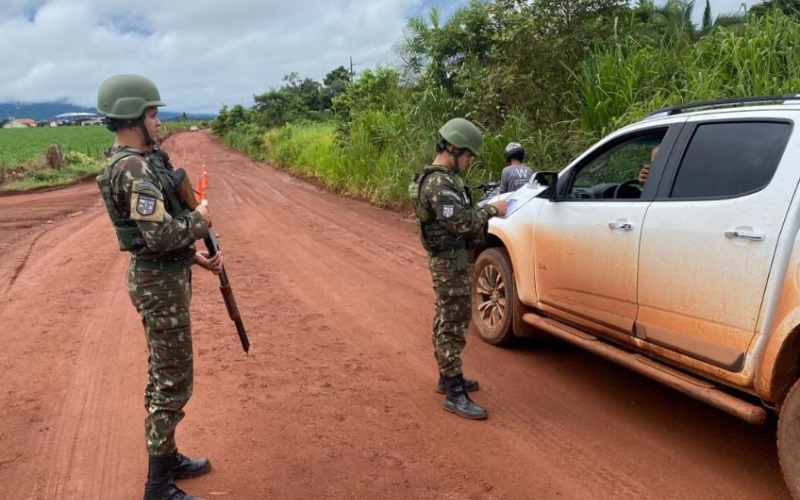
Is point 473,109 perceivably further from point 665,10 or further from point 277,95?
point 277,95

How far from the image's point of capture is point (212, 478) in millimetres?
3258

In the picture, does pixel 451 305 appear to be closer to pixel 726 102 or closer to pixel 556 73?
pixel 726 102

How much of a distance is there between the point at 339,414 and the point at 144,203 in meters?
1.90

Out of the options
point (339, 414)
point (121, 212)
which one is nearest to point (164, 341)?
point (121, 212)

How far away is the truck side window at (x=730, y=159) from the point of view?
2.95 metres

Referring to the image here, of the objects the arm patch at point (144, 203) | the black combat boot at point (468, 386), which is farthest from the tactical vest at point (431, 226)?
the arm patch at point (144, 203)

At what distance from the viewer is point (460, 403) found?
3.93 meters

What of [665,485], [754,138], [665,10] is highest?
[665,10]

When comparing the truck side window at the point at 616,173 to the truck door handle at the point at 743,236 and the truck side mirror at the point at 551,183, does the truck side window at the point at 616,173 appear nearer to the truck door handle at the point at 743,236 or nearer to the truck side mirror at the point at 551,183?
the truck side mirror at the point at 551,183

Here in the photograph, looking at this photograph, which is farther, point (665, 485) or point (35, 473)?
point (35, 473)

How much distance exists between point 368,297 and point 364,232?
12.9 feet

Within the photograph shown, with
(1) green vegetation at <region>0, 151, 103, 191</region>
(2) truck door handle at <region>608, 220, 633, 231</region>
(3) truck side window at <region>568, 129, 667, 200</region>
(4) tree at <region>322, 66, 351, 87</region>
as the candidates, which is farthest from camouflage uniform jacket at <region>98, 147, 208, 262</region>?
(4) tree at <region>322, 66, 351, 87</region>

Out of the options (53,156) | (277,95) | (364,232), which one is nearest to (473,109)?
(364,232)

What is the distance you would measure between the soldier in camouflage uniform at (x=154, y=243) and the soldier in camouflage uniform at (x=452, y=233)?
1348mm
